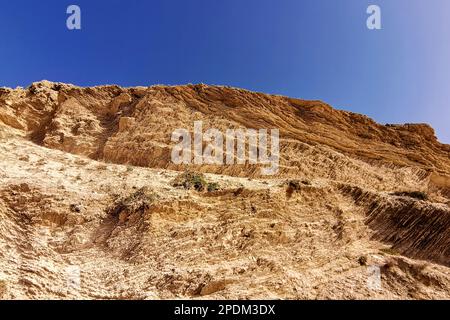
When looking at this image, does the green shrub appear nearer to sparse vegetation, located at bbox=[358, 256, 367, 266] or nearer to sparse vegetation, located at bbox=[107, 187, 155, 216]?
sparse vegetation, located at bbox=[107, 187, 155, 216]

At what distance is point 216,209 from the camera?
13.5 meters

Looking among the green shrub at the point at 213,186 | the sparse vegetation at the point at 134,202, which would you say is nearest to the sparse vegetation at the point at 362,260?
the green shrub at the point at 213,186

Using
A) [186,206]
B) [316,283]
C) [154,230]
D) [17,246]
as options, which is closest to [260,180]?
[186,206]

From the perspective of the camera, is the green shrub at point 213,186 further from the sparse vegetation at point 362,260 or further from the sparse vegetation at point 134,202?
the sparse vegetation at point 362,260

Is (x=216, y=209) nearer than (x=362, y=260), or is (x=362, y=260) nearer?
(x=362, y=260)

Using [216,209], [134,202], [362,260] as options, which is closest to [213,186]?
[216,209]

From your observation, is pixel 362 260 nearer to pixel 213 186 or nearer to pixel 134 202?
pixel 213 186

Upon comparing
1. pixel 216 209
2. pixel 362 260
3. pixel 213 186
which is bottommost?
pixel 362 260

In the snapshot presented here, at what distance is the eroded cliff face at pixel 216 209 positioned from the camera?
10.6 meters

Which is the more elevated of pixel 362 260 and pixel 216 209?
pixel 216 209

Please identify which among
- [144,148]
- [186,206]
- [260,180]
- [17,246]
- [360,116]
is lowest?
[17,246]

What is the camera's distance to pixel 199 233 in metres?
12.3
